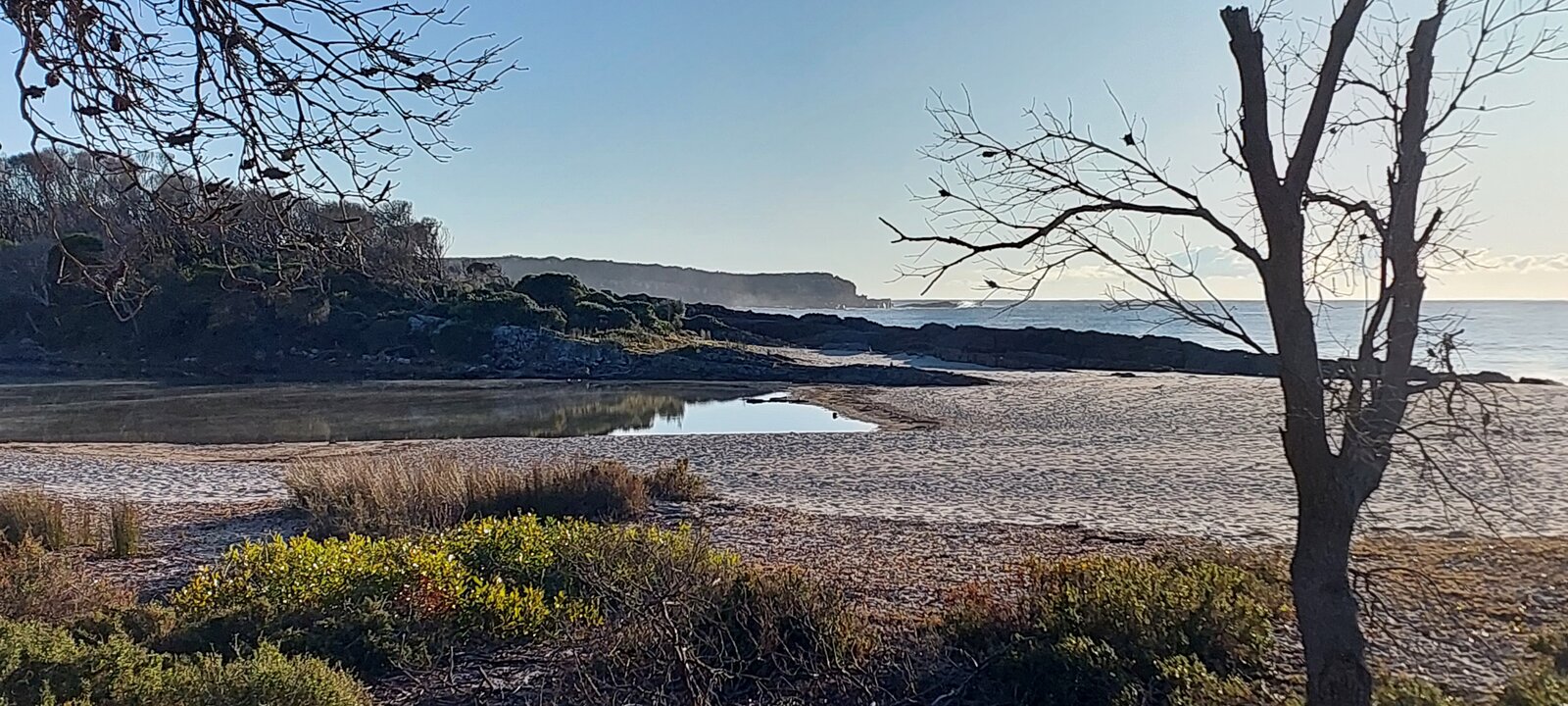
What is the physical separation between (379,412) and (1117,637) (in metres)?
25.4

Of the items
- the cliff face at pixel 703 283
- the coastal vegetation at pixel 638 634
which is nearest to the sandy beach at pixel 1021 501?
the coastal vegetation at pixel 638 634

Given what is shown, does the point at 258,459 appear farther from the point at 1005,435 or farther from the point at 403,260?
the point at 403,260

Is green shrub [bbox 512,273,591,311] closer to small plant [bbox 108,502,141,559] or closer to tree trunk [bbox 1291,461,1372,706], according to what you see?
small plant [bbox 108,502,141,559]

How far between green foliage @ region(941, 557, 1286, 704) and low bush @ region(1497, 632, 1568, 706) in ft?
2.89

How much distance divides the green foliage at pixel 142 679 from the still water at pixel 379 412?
18.2 meters

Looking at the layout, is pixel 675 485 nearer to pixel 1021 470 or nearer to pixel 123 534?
pixel 123 534

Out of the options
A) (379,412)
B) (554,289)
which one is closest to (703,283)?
(554,289)

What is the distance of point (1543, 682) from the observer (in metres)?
3.76

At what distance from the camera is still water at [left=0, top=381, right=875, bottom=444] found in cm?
2261

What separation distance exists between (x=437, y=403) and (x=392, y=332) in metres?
16.7

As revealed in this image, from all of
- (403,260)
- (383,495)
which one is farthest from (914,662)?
(383,495)

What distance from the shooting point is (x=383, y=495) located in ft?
29.3

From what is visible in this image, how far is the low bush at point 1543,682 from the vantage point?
362 cm

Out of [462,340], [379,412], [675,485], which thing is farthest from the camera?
[462,340]
